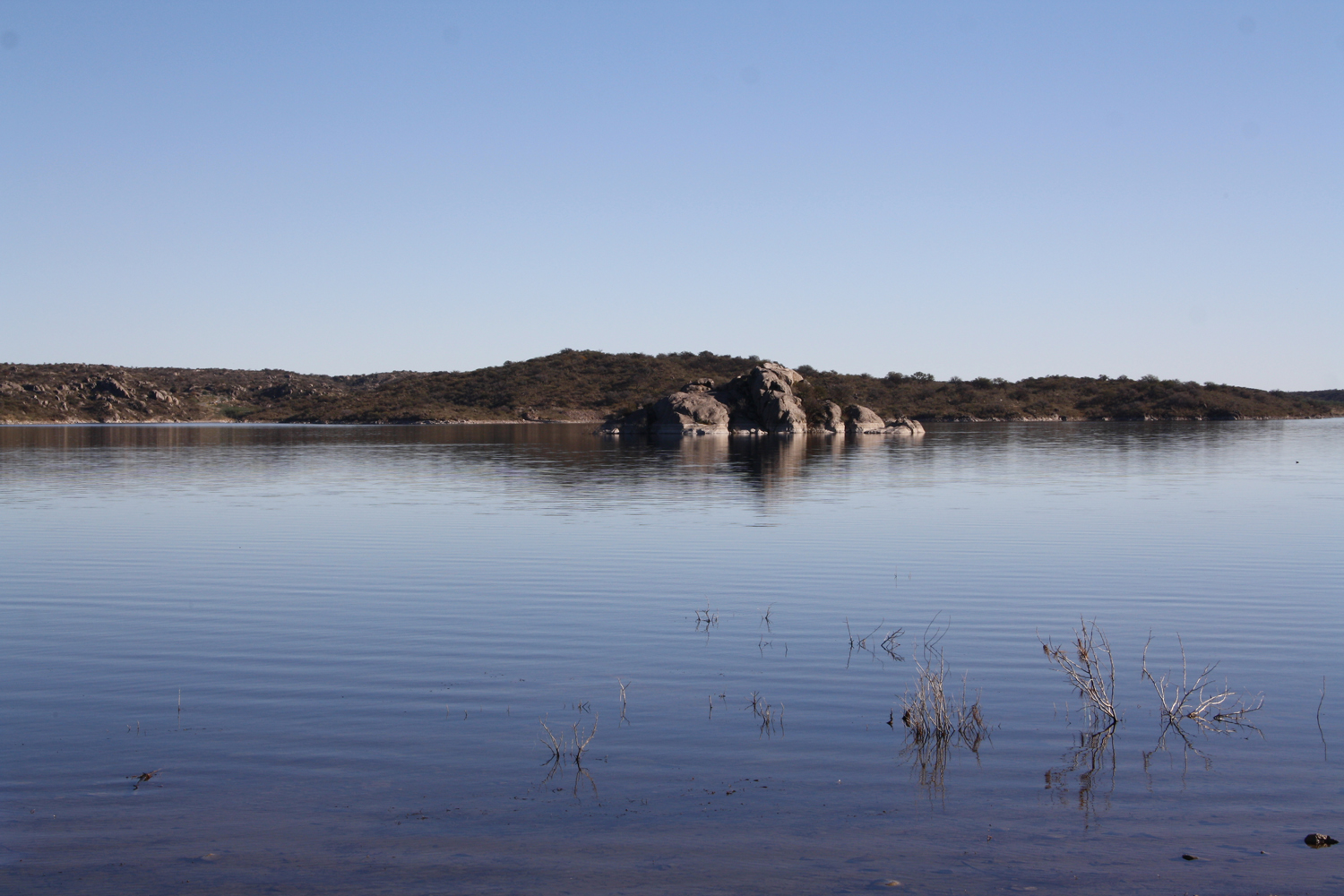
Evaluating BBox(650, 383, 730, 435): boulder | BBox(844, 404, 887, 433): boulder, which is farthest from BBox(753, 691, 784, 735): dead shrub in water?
BBox(844, 404, 887, 433): boulder

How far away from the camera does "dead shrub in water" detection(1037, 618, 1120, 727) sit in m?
9.74

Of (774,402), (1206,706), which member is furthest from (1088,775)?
(774,402)

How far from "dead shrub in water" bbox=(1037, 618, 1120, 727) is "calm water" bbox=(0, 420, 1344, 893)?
10.2 inches

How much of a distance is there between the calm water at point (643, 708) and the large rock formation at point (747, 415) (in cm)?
6995

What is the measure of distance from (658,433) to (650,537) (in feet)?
241

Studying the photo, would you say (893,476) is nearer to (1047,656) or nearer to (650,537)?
(650,537)

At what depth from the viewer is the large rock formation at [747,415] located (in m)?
97.4

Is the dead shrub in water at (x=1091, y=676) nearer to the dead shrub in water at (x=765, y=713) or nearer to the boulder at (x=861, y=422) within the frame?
the dead shrub in water at (x=765, y=713)

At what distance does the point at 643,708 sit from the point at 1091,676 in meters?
4.14

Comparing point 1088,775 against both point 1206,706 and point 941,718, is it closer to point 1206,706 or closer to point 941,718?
point 941,718

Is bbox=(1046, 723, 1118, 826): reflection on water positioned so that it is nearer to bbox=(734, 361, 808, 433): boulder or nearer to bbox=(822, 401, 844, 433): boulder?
bbox=(734, 361, 808, 433): boulder

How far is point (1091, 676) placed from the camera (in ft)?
33.1

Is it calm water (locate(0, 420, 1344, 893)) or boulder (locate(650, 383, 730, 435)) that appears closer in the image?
calm water (locate(0, 420, 1344, 893))

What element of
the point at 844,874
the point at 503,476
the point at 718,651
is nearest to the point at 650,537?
the point at 718,651
